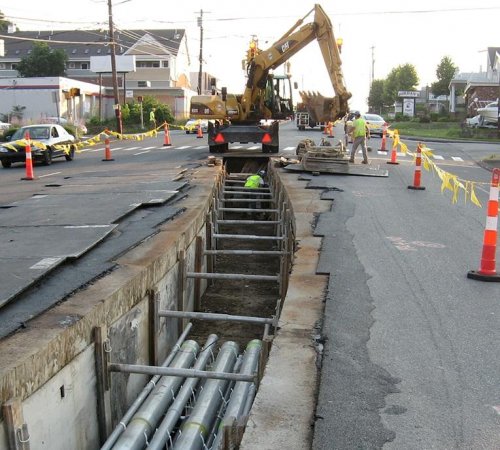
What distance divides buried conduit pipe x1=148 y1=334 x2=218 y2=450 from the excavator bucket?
12105mm

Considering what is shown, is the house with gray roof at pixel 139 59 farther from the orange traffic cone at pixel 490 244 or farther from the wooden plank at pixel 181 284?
the orange traffic cone at pixel 490 244

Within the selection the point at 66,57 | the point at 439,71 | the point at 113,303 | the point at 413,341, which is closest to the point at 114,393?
the point at 113,303

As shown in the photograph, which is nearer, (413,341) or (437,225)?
(413,341)

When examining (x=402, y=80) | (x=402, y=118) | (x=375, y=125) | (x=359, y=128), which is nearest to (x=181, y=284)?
(x=359, y=128)

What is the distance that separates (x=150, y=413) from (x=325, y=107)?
13.6 m

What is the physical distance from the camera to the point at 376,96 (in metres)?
109

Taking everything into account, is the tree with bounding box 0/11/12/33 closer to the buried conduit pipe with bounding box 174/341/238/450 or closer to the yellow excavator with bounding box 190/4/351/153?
the yellow excavator with bounding box 190/4/351/153

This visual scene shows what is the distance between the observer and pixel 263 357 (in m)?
5.30

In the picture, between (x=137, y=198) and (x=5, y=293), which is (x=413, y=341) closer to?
(x=5, y=293)

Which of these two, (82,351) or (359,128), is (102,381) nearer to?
(82,351)

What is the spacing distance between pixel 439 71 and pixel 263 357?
94.9 m

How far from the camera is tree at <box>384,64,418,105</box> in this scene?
97.1 m

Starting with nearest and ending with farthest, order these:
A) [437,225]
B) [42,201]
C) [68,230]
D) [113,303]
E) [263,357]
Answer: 1. [263,357]
2. [113,303]
3. [68,230]
4. [437,225]
5. [42,201]

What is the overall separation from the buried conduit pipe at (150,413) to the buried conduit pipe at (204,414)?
267 mm
